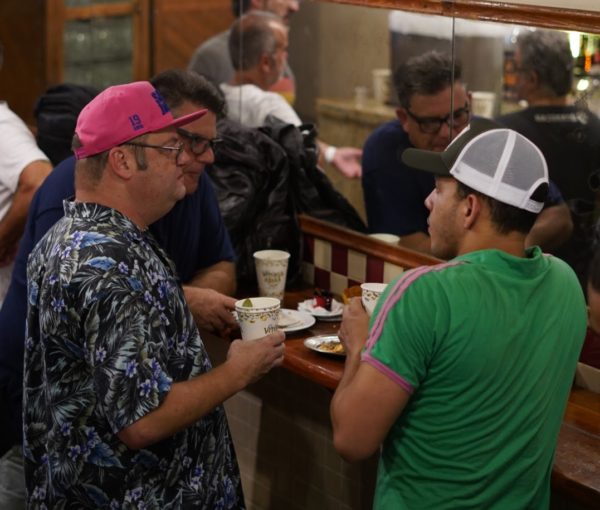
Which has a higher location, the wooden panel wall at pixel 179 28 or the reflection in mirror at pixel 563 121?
the wooden panel wall at pixel 179 28

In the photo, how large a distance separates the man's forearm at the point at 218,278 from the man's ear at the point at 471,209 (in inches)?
56.1

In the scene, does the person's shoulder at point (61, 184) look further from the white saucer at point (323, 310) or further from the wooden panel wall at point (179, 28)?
the wooden panel wall at point (179, 28)

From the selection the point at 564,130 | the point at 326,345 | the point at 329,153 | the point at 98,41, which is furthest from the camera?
the point at 98,41

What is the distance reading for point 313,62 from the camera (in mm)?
3971

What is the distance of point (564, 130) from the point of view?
9.89 ft

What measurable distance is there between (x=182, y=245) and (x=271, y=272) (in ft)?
1.07

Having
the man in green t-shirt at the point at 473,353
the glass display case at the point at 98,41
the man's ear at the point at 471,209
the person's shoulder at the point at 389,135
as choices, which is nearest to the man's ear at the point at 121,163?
the man in green t-shirt at the point at 473,353

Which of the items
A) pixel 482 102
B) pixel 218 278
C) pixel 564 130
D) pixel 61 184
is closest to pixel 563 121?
pixel 564 130

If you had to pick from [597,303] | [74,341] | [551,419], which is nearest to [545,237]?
[597,303]

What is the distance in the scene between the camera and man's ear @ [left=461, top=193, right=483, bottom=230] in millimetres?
2145

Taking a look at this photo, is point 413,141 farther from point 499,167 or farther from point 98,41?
point 98,41

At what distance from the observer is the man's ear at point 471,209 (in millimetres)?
2145

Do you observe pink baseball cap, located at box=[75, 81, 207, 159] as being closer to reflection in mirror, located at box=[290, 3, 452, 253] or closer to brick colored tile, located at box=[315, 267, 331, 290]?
reflection in mirror, located at box=[290, 3, 452, 253]

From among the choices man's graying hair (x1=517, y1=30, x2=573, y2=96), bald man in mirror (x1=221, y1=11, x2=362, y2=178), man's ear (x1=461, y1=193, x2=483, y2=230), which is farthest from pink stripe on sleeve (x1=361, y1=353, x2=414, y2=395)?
bald man in mirror (x1=221, y1=11, x2=362, y2=178)
